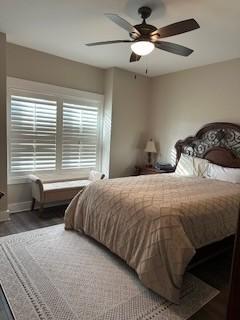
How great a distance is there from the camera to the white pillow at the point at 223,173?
3.45 m

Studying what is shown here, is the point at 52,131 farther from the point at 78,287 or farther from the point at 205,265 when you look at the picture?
the point at 205,265

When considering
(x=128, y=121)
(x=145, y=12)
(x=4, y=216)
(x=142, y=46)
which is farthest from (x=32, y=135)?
(x=145, y=12)

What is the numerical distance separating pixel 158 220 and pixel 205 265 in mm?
1018

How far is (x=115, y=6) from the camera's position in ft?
7.88

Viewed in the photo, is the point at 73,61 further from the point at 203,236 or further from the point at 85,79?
the point at 203,236

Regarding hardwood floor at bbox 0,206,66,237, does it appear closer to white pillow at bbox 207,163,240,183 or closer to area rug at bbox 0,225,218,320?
area rug at bbox 0,225,218,320

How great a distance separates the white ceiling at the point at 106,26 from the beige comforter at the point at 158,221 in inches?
77.2

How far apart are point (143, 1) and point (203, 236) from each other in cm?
238

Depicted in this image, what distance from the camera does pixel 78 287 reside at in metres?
2.10

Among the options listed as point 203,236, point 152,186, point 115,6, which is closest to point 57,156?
point 152,186

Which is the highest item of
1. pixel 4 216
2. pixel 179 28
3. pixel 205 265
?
pixel 179 28

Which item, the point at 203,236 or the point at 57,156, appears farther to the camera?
the point at 57,156

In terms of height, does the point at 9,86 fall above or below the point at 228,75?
below

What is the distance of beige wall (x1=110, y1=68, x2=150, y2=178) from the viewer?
15.7 ft
